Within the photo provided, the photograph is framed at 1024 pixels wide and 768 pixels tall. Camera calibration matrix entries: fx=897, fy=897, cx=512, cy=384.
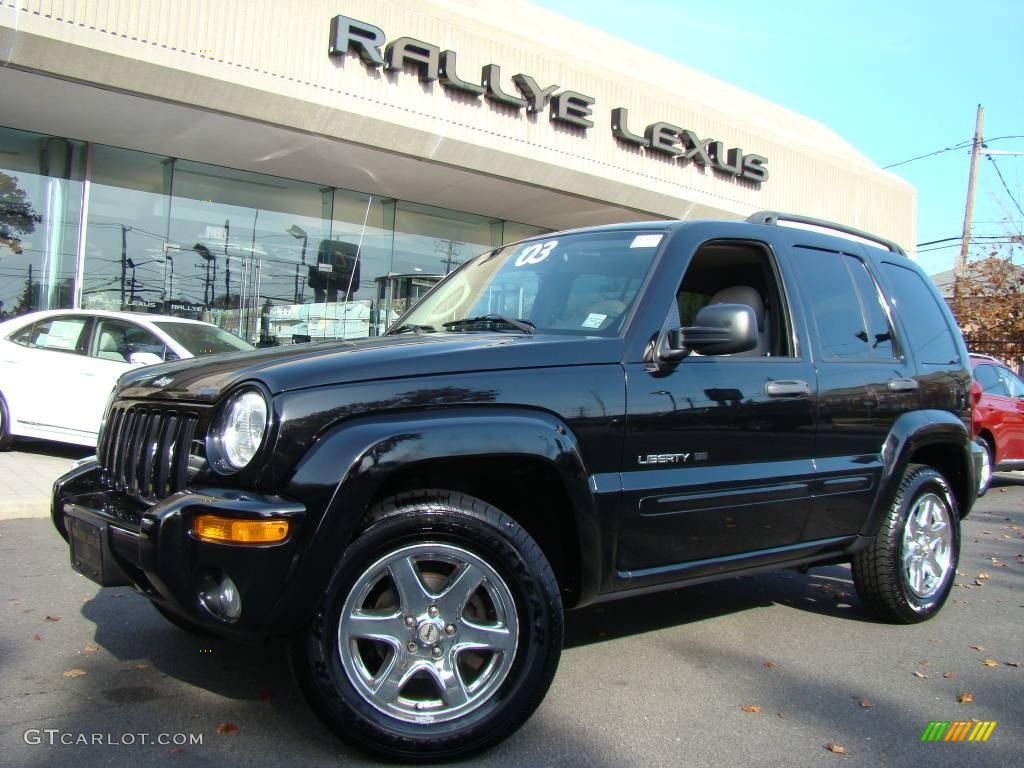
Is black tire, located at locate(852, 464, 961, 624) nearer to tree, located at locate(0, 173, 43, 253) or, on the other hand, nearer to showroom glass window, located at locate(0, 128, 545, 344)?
showroom glass window, located at locate(0, 128, 545, 344)

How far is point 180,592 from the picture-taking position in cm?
271

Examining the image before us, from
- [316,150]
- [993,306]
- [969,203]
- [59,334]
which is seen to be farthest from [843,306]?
[969,203]

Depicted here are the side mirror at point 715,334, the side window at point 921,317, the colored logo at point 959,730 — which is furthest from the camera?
the side window at point 921,317

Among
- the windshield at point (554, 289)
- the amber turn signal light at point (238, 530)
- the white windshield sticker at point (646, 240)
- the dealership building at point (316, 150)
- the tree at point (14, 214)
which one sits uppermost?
the dealership building at point (316, 150)

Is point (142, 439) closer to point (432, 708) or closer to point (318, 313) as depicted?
point (432, 708)

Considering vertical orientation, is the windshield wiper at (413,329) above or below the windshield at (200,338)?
above

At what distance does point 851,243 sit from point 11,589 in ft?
16.1

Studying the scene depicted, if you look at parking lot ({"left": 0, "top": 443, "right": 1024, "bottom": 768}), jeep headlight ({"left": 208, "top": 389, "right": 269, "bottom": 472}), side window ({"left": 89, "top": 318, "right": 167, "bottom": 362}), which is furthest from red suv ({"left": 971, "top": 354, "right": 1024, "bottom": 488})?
jeep headlight ({"left": 208, "top": 389, "right": 269, "bottom": 472})

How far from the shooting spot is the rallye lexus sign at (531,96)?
41.2ft

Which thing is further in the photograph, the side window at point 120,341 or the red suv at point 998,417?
the red suv at point 998,417

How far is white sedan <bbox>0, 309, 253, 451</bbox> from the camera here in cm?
921

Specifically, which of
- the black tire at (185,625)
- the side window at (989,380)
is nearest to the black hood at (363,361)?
the black tire at (185,625)

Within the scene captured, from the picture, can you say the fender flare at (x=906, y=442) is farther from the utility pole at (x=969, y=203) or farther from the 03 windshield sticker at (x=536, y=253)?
the utility pole at (x=969, y=203)

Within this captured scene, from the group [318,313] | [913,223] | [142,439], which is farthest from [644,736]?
[913,223]
